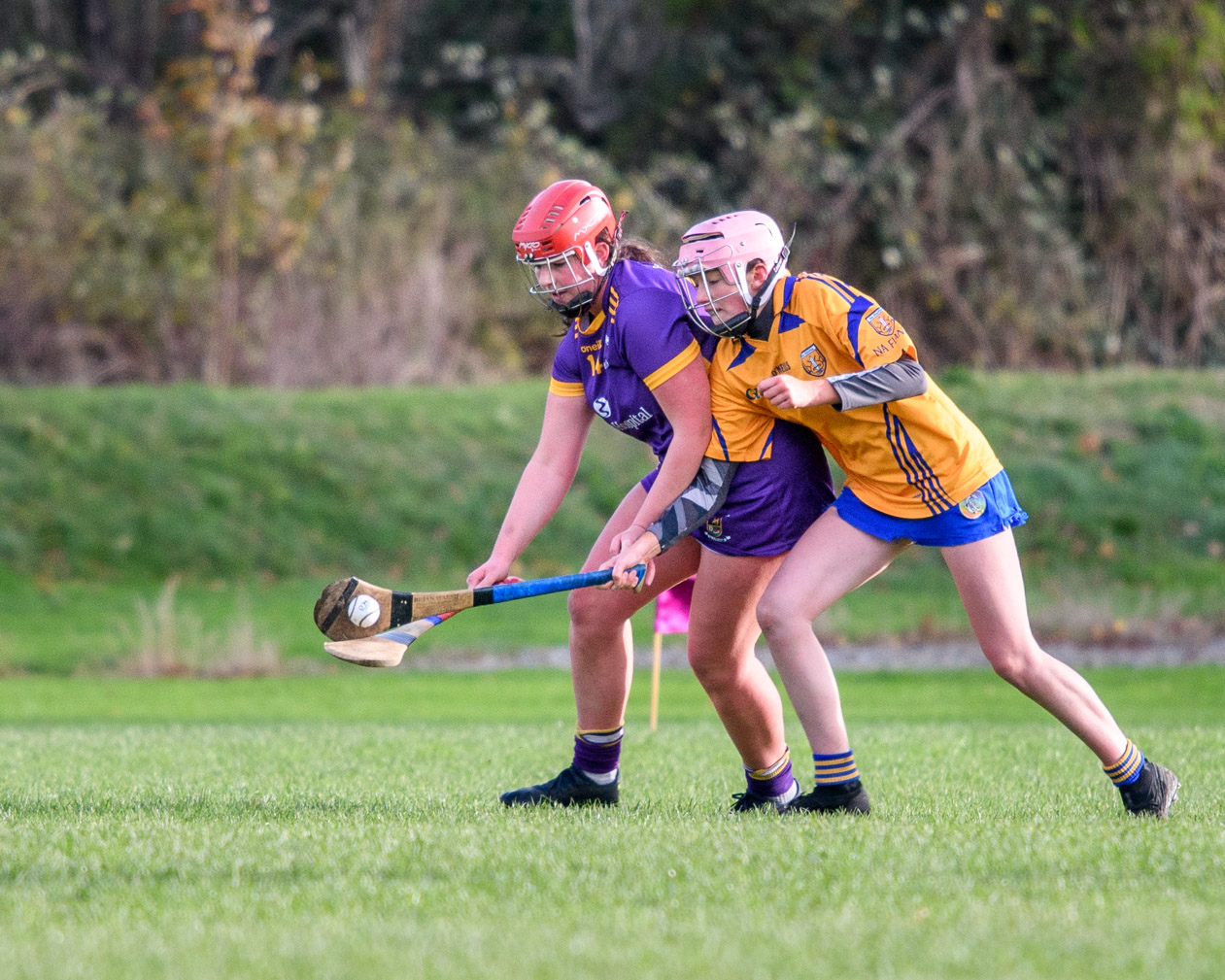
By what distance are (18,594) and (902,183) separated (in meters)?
17.0

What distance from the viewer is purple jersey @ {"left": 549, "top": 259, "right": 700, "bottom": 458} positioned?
5512 mm

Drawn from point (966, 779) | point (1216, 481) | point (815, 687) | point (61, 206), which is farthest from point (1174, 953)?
point (61, 206)

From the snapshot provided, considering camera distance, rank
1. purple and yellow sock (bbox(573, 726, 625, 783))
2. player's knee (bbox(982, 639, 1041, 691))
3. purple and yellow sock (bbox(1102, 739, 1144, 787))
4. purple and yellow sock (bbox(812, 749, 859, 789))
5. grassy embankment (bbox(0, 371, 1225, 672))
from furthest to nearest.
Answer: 1. grassy embankment (bbox(0, 371, 1225, 672))
2. purple and yellow sock (bbox(573, 726, 625, 783))
3. purple and yellow sock (bbox(812, 749, 859, 789))
4. purple and yellow sock (bbox(1102, 739, 1144, 787))
5. player's knee (bbox(982, 639, 1041, 691))

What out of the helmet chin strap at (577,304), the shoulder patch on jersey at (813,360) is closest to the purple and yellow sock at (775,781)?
the shoulder patch on jersey at (813,360)

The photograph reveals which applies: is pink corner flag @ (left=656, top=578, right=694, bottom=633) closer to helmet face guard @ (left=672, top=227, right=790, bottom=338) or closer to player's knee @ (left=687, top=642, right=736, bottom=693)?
player's knee @ (left=687, top=642, right=736, bottom=693)

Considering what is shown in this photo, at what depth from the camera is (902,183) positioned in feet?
94.9

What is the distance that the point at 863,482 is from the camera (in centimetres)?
543

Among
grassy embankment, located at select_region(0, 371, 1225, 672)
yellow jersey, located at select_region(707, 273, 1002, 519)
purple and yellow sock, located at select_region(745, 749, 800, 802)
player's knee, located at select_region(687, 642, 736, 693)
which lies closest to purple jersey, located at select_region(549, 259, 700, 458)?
yellow jersey, located at select_region(707, 273, 1002, 519)

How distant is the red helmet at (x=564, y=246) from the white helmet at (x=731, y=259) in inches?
14.6

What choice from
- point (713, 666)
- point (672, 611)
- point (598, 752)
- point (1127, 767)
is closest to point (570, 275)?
point (713, 666)

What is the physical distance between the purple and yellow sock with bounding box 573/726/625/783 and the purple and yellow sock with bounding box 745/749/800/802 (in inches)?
20.5

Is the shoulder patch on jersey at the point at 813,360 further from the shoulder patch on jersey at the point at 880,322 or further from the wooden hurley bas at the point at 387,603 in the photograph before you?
the wooden hurley bas at the point at 387,603

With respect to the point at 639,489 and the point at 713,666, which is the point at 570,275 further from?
the point at 713,666

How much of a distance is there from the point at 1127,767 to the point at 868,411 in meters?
1.47
